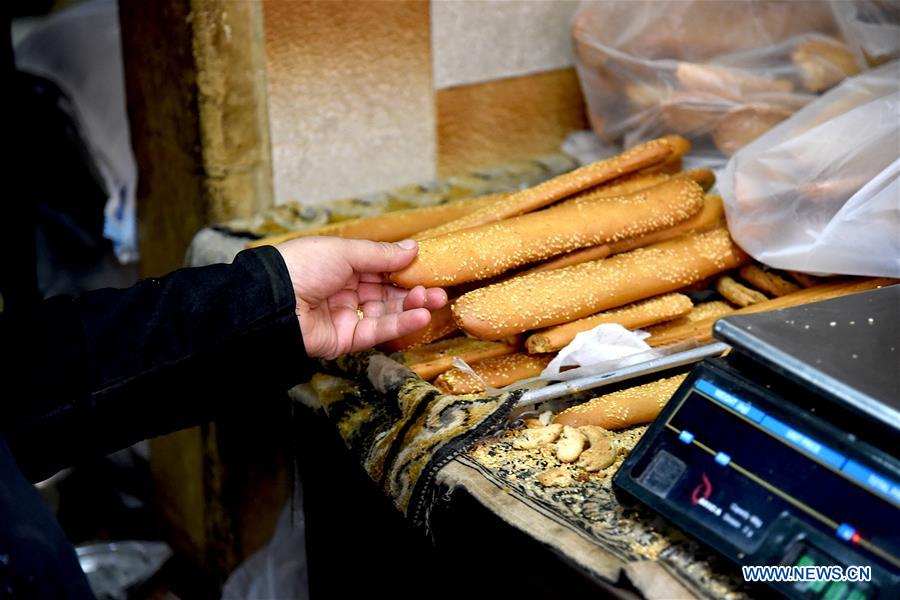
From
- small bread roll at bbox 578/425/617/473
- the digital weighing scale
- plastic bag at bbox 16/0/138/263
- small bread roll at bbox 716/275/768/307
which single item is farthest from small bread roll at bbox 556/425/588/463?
plastic bag at bbox 16/0/138/263

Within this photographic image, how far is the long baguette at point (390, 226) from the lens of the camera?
1.46m

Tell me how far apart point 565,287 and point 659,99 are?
26.6 inches

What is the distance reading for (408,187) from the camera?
190 cm

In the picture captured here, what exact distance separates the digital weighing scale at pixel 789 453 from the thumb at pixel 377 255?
0.47 meters

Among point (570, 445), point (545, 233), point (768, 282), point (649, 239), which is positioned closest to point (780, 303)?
point (768, 282)

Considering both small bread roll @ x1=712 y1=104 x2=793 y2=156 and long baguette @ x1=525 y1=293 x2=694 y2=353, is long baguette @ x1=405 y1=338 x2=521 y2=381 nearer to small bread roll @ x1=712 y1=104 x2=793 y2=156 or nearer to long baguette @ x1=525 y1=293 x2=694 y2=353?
long baguette @ x1=525 y1=293 x2=694 y2=353

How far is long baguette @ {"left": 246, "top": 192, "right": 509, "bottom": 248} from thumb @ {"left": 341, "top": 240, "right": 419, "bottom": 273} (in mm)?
234

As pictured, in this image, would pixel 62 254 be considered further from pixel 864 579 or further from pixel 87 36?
pixel 864 579

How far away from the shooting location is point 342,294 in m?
1.29

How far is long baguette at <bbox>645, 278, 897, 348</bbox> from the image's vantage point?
1277 millimetres

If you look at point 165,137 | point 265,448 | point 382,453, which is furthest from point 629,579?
point 165,137

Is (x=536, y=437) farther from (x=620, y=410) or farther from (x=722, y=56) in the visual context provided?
(x=722, y=56)

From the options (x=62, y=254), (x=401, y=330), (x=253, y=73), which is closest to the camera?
(x=401, y=330)

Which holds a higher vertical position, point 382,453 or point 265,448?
point 382,453
